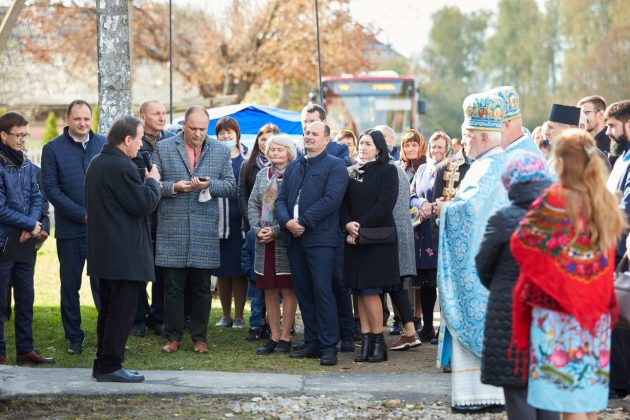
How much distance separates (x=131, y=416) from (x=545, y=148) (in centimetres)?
636

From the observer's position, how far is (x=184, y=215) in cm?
988

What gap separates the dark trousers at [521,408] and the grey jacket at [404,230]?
14.5 ft

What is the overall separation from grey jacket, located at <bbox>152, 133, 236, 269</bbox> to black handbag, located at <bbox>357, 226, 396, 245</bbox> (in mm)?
1297

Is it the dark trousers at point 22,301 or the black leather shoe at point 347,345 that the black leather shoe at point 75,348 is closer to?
the dark trousers at point 22,301

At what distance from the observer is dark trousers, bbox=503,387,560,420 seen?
227 inches

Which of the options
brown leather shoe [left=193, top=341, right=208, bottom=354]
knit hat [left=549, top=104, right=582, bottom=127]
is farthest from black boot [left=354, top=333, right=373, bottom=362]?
knit hat [left=549, top=104, right=582, bottom=127]

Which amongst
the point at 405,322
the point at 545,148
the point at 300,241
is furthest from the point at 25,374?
the point at 545,148

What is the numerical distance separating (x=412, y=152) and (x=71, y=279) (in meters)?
3.72

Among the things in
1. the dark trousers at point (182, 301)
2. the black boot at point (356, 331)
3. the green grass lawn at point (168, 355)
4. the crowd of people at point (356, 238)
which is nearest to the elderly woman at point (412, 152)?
the crowd of people at point (356, 238)

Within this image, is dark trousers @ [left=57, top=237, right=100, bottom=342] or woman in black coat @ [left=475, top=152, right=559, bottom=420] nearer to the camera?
woman in black coat @ [left=475, top=152, right=559, bottom=420]

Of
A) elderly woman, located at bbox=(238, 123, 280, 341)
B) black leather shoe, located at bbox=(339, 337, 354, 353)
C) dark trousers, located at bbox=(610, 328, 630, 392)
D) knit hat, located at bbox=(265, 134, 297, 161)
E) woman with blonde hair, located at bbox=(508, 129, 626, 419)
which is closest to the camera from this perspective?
woman with blonde hair, located at bbox=(508, 129, 626, 419)

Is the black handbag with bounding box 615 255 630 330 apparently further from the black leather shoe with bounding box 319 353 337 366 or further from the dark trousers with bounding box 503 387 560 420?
the black leather shoe with bounding box 319 353 337 366

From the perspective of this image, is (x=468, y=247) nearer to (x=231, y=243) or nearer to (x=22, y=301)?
(x=22, y=301)

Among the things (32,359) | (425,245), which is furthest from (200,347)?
(425,245)
